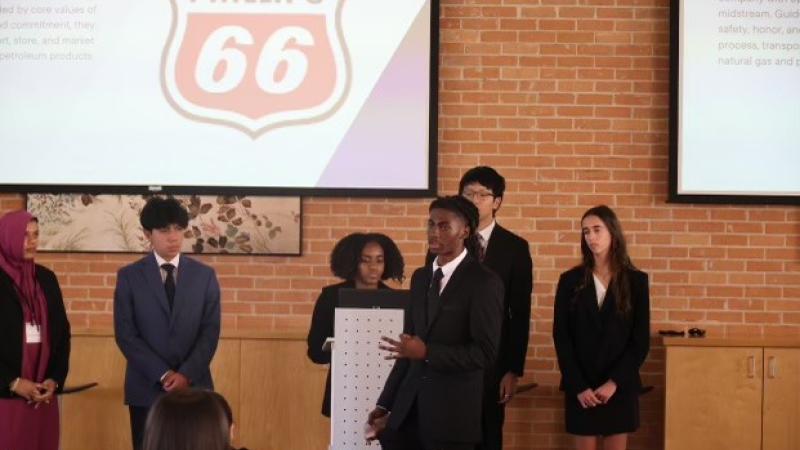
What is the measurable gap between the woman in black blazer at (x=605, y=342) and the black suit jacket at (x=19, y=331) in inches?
93.7

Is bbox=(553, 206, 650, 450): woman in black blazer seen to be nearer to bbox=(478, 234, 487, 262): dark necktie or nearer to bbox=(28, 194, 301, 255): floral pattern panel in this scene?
bbox=(478, 234, 487, 262): dark necktie

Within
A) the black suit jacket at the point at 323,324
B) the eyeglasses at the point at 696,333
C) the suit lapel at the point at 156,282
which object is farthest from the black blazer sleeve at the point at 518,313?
the suit lapel at the point at 156,282

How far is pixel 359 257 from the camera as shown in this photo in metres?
5.69

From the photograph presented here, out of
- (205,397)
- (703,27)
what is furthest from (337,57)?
(205,397)

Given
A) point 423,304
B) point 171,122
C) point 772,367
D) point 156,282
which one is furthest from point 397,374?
point 171,122

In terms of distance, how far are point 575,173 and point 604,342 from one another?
156 cm

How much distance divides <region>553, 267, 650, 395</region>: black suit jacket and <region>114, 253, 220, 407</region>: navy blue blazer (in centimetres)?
171

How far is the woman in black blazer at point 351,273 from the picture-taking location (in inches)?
220

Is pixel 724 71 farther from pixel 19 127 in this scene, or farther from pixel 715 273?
pixel 19 127

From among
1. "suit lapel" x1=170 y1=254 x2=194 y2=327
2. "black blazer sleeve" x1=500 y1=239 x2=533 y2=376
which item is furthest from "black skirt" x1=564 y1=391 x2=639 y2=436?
"suit lapel" x1=170 y1=254 x2=194 y2=327

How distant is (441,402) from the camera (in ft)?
14.1

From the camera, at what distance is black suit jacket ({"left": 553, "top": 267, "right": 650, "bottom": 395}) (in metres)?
5.46

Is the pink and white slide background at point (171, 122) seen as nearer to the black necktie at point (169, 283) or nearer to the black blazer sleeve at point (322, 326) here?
the black blazer sleeve at point (322, 326)

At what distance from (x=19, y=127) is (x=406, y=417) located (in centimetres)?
367
